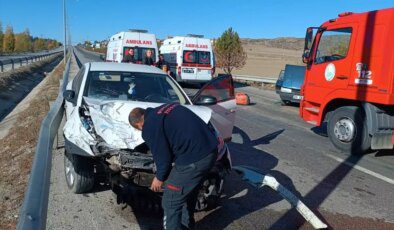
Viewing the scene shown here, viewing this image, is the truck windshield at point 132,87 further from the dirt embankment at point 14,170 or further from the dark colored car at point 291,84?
the dark colored car at point 291,84

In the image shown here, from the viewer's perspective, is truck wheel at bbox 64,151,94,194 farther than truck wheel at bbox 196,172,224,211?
Yes

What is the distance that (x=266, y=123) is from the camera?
11828 mm

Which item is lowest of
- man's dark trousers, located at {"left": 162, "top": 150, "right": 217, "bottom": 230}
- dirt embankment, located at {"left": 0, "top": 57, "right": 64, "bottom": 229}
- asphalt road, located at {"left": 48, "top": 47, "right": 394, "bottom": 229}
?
dirt embankment, located at {"left": 0, "top": 57, "right": 64, "bottom": 229}

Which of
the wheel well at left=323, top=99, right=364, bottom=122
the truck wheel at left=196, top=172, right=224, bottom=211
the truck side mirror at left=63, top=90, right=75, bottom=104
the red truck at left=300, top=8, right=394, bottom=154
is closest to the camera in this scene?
the truck wheel at left=196, top=172, right=224, bottom=211

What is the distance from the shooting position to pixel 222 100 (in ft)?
22.4

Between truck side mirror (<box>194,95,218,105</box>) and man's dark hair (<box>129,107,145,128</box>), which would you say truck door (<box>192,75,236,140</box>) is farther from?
man's dark hair (<box>129,107,145,128</box>)

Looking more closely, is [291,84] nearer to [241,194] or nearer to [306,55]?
[306,55]

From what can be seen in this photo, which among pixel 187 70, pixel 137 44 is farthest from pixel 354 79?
pixel 137 44

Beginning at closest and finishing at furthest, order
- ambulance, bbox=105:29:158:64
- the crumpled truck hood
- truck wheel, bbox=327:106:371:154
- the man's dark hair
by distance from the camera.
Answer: the man's dark hair
the crumpled truck hood
truck wheel, bbox=327:106:371:154
ambulance, bbox=105:29:158:64

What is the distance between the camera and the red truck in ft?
25.6

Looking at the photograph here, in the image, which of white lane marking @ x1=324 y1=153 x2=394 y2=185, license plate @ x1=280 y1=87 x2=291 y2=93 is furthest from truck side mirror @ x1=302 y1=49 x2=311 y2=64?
license plate @ x1=280 y1=87 x2=291 y2=93

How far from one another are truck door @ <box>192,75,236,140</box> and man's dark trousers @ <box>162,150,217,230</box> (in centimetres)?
278

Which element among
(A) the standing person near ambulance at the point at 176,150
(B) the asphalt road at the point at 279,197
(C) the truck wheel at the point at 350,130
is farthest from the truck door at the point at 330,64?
(A) the standing person near ambulance at the point at 176,150

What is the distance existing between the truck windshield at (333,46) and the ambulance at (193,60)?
12614 millimetres
